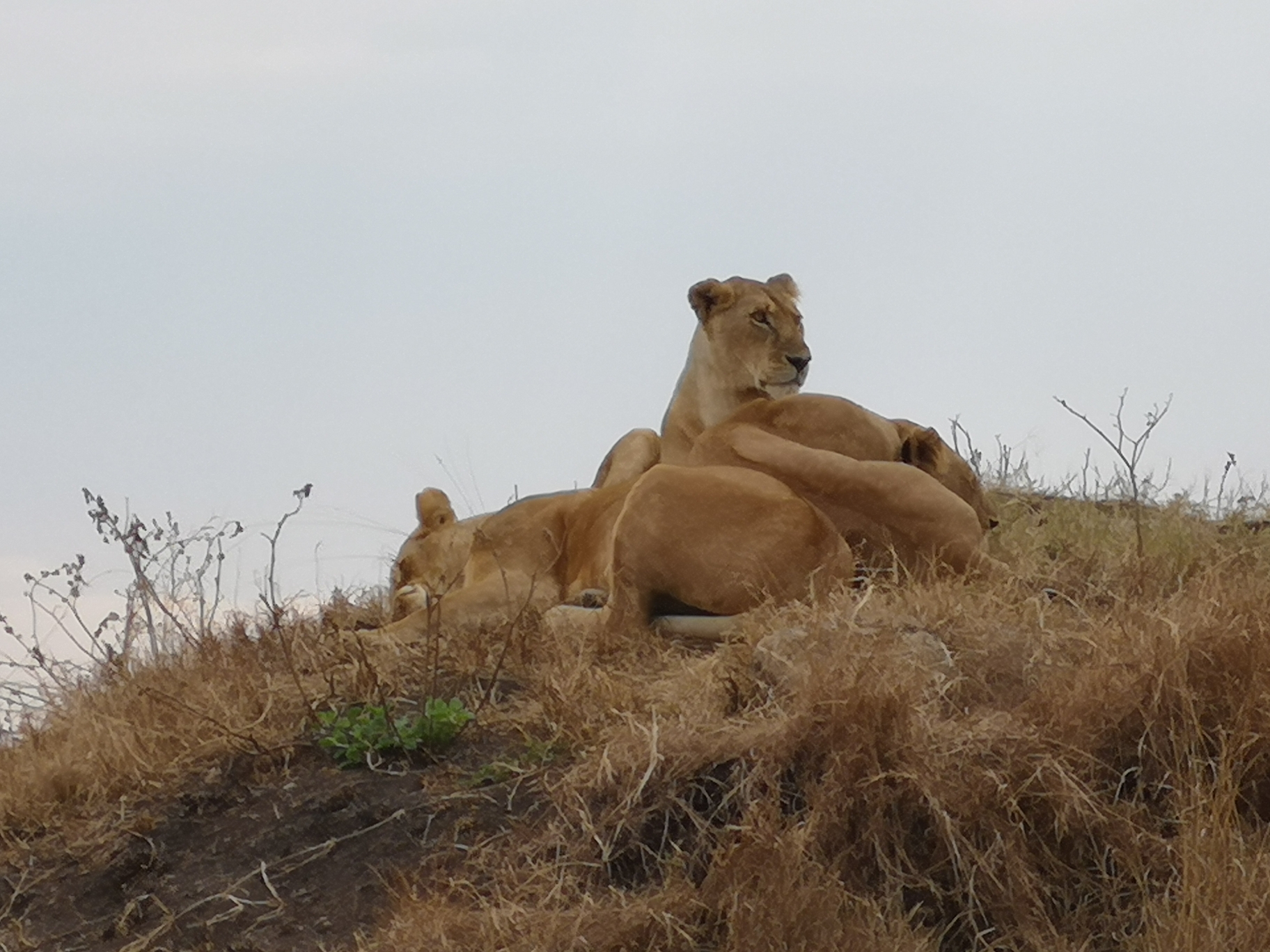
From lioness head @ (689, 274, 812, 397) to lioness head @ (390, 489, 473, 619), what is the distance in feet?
4.61

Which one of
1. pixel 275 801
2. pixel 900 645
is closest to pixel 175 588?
pixel 275 801

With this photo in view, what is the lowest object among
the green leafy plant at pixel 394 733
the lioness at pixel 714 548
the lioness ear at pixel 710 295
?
the green leafy plant at pixel 394 733

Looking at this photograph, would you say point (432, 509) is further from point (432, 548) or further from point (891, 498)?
point (891, 498)

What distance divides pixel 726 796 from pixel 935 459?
2580 mm

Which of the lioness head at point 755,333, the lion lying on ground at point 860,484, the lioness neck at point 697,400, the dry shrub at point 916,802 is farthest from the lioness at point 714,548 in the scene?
the lioness neck at point 697,400

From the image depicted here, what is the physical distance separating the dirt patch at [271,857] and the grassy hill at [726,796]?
0.03 feet

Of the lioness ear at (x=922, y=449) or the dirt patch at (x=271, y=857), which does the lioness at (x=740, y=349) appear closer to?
the lioness ear at (x=922, y=449)

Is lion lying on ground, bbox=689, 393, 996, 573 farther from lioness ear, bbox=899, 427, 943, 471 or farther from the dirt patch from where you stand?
the dirt patch

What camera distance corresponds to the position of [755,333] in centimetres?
832

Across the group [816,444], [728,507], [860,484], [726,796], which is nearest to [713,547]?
[728,507]

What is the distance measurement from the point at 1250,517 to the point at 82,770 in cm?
686

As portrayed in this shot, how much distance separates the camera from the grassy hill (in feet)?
16.6

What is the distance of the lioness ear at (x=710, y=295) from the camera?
332 inches

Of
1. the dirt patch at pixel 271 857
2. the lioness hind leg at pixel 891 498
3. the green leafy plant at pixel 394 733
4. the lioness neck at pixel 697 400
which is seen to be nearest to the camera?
the dirt patch at pixel 271 857
